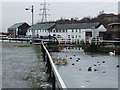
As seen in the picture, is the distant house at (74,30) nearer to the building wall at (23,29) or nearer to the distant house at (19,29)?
the distant house at (19,29)

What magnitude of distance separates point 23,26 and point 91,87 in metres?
111

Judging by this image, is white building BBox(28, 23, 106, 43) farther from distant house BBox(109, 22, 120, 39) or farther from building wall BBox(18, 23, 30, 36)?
building wall BBox(18, 23, 30, 36)

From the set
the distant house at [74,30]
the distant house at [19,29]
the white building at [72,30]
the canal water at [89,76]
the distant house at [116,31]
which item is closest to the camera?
the canal water at [89,76]

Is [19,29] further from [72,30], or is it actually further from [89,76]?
[89,76]

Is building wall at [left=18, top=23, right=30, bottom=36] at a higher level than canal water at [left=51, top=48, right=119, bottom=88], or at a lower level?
higher

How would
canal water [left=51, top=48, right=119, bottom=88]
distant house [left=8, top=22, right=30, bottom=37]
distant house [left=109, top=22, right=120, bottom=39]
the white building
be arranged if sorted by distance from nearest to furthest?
canal water [left=51, top=48, right=119, bottom=88], distant house [left=109, top=22, right=120, bottom=39], the white building, distant house [left=8, top=22, right=30, bottom=37]

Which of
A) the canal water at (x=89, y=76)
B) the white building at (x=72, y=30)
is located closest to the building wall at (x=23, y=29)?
the white building at (x=72, y=30)

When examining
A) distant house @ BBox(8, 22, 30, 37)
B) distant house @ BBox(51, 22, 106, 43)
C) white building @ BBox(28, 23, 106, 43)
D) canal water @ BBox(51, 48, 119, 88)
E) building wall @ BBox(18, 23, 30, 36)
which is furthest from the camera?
building wall @ BBox(18, 23, 30, 36)

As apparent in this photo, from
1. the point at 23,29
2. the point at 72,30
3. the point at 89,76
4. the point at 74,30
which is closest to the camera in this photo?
the point at 89,76

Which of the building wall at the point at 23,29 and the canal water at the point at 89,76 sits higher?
the building wall at the point at 23,29

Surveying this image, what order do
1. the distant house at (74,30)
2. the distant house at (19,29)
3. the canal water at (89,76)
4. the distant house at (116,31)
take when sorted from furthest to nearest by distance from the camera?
1. the distant house at (19,29)
2. the distant house at (74,30)
3. the distant house at (116,31)
4. the canal water at (89,76)

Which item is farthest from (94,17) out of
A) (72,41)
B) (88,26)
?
(72,41)

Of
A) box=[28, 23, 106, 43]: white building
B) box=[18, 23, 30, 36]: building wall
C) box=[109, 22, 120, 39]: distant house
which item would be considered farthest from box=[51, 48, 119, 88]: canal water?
box=[18, 23, 30, 36]: building wall

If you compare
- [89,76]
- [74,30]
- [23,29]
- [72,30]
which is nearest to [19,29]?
[23,29]
